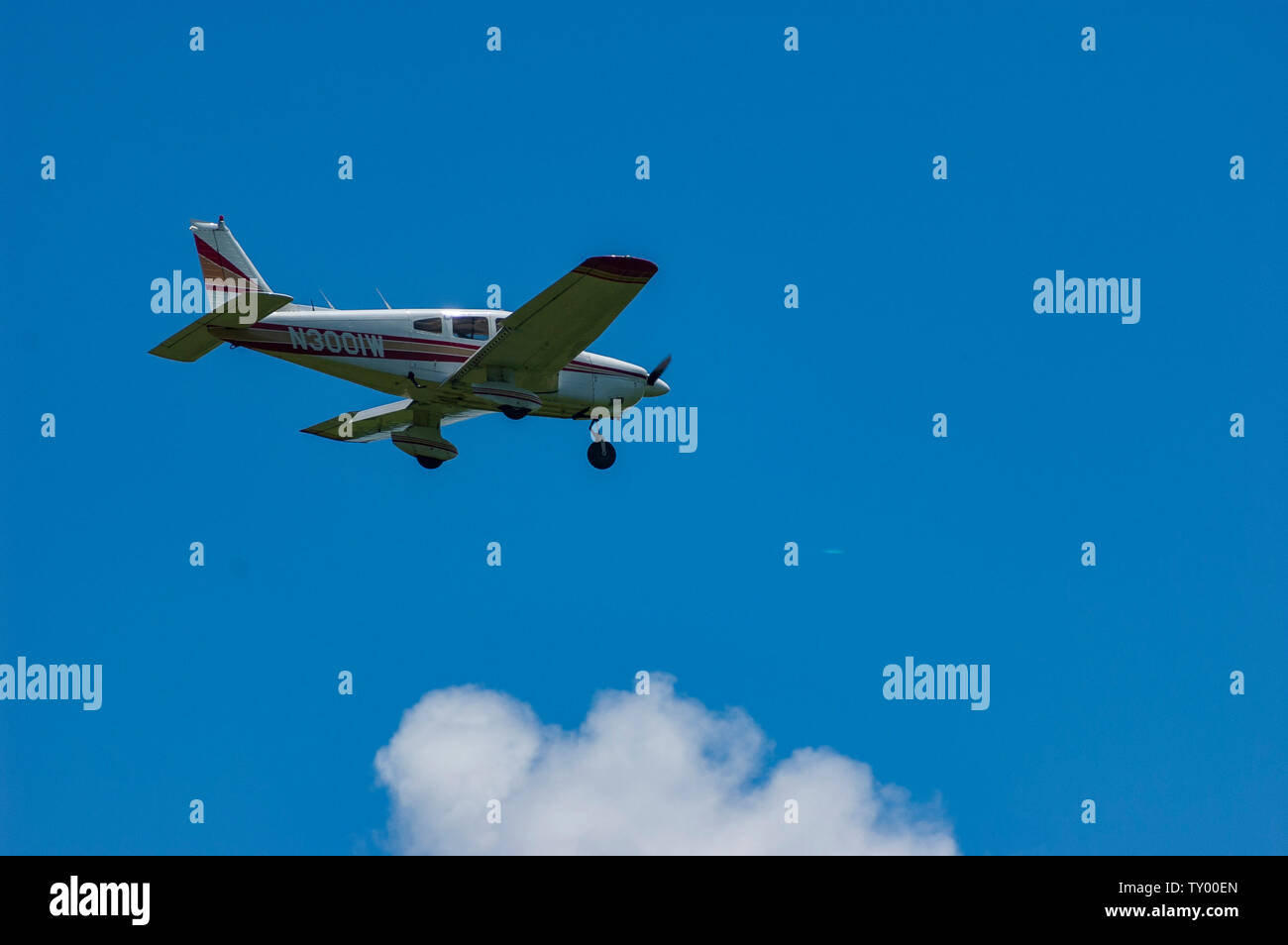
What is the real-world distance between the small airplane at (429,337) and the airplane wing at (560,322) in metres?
0.02

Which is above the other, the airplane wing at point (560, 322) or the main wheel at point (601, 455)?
the airplane wing at point (560, 322)

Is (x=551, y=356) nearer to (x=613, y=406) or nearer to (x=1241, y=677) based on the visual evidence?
(x=613, y=406)

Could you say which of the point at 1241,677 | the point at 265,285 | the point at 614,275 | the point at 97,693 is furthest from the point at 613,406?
the point at 1241,677

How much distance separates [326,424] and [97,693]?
7.32 meters

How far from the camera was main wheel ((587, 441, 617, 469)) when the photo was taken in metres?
31.6

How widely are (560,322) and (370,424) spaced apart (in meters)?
6.54

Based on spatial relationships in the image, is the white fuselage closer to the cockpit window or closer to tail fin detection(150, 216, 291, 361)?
the cockpit window

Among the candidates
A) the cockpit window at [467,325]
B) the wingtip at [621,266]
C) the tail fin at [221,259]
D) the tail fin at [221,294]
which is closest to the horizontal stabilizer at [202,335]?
the tail fin at [221,294]

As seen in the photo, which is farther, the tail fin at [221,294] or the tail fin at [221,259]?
the tail fin at [221,259]

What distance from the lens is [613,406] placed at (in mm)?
31391

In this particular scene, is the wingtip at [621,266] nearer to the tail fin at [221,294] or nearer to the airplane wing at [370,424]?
the tail fin at [221,294]

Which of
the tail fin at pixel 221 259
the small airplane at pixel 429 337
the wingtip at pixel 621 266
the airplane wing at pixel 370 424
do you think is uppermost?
the tail fin at pixel 221 259

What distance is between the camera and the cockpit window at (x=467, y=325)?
29.3m
